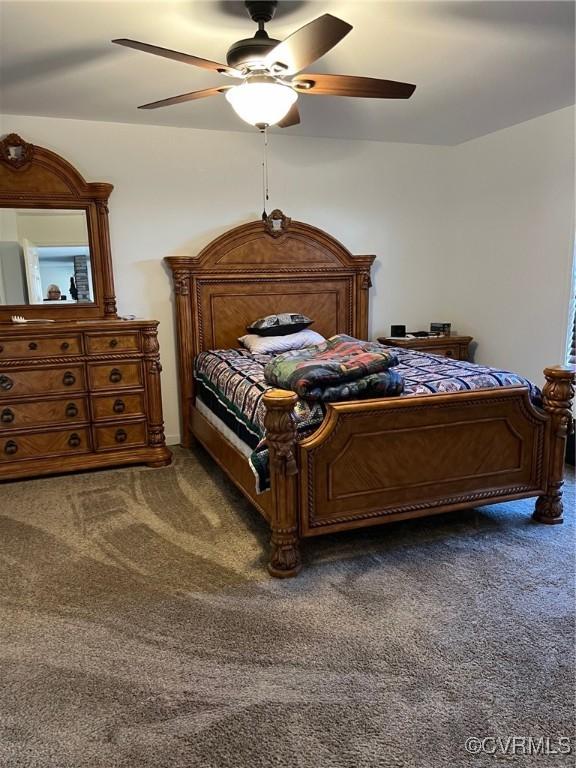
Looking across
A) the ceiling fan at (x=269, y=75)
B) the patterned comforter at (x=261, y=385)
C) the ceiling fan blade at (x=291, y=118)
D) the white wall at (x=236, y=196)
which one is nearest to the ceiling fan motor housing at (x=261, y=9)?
the ceiling fan at (x=269, y=75)

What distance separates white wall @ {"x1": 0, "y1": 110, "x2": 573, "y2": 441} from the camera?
12.7ft

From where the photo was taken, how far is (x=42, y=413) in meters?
3.55

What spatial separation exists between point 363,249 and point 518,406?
2403 millimetres

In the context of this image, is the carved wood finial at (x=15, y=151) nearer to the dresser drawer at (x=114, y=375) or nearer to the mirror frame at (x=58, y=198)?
the mirror frame at (x=58, y=198)

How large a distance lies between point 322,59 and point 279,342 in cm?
181

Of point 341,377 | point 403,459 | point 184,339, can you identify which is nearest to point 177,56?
point 341,377

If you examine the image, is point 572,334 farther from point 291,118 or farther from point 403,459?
point 291,118

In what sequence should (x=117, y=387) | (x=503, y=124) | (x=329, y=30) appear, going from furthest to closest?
(x=503, y=124)
(x=117, y=387)
(x=329, y=30)

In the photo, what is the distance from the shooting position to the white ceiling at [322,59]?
2252mm

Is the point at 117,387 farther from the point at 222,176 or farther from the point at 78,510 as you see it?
the point at 222,176

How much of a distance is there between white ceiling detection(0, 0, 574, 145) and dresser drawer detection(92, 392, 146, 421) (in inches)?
72.6

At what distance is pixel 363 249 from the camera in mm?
4672

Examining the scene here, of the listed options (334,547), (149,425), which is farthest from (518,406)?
(149,425)

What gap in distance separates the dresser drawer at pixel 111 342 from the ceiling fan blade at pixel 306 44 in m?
2.01
